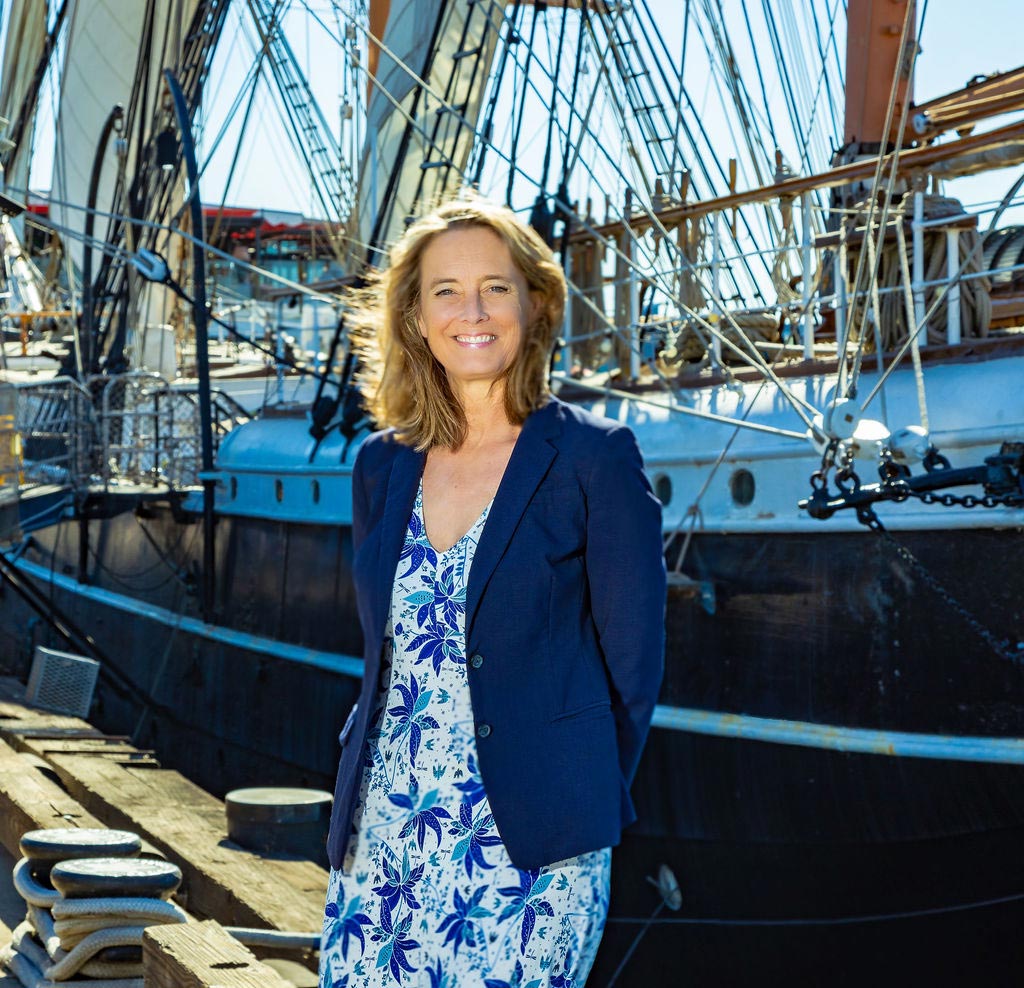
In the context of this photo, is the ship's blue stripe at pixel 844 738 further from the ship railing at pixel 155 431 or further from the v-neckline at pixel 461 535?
the ship railing at pixel 155 431

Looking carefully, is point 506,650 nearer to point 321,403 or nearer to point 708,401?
point 708,401

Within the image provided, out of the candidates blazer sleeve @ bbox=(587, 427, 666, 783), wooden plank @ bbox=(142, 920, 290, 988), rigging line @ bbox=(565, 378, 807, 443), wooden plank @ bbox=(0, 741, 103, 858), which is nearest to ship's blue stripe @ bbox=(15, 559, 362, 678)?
rigging line @ bbox=(565, 378, 807, 443)

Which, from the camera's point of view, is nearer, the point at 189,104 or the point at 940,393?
the point at 940,393

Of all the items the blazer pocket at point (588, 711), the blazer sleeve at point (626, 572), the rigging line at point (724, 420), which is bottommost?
the blazer pocket at point (588, 711)

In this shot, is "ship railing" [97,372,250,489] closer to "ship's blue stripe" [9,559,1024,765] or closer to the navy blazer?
"ship's blue stripe" [9,559,1024,765]

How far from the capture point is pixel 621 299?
33.4 feet

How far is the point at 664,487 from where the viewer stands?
26.7 ft

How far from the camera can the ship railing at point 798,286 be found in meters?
6.43

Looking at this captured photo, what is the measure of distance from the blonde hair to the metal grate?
6624 millimetres

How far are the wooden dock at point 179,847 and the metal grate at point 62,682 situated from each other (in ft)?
8.37

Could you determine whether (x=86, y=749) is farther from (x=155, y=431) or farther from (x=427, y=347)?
(x=155, y=431)

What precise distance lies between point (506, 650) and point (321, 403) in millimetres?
9384

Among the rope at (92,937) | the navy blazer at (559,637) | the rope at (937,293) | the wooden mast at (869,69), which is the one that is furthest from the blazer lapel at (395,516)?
the wooden mast at (869,69)

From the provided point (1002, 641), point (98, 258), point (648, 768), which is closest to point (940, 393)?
point (1002, 641)
